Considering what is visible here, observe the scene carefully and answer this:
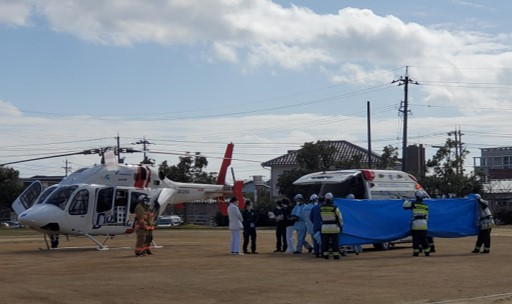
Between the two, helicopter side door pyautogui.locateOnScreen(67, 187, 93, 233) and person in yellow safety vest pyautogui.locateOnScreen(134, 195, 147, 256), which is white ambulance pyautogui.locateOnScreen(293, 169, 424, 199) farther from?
helicopter side door pyautogui.locateOnScreen(67, 187, 93, 233)

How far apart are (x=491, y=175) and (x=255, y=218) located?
8260 centimetres

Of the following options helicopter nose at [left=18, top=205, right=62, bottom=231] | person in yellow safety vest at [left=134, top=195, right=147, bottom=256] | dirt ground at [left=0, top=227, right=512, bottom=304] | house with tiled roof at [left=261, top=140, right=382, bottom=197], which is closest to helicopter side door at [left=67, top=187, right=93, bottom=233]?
helicopter nose at [left=18, top=205, right=62, bottom=231]

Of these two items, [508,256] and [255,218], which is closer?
[508,256]

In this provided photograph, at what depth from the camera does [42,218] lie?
27531 mm

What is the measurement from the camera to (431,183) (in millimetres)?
62219

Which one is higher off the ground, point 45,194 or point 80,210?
point 45,194

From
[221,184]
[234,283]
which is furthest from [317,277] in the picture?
[221,184]

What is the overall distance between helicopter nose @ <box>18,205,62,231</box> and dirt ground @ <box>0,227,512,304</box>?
308cm

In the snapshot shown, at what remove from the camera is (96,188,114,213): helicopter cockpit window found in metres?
28.9

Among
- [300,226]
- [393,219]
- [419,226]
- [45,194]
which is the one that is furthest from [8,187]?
[419,226]

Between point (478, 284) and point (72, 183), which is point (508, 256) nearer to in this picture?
point (478, 284)

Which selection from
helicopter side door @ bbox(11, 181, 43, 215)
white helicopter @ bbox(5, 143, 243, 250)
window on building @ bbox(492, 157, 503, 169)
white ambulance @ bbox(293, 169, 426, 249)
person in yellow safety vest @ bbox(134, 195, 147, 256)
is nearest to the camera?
person in yellow safety vest @ bbox(134, 195, 147, 256)

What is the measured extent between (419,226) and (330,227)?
2.67m

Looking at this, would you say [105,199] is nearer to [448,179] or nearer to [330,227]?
[330,227]
